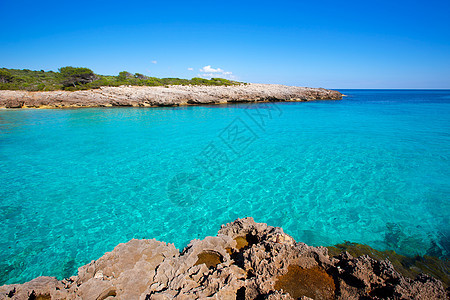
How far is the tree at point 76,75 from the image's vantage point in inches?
1330

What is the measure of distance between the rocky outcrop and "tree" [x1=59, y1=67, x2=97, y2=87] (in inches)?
1598

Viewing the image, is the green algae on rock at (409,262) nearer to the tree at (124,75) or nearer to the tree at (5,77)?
the tree at (124,75)

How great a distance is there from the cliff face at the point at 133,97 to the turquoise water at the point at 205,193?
57.6ft

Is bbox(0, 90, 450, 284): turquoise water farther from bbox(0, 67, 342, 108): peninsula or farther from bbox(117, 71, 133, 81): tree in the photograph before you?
bbox(117, 71, 133, 81): tree

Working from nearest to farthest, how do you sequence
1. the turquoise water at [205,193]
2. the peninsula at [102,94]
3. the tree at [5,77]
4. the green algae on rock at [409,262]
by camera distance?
the green algae on rock at [409,262], the turquoise water at [205,193], the peninsula at [102,94], the tree at [5,77]

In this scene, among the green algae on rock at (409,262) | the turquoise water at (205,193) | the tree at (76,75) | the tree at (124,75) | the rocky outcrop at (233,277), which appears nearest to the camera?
the rocky outcrop at (233,277)

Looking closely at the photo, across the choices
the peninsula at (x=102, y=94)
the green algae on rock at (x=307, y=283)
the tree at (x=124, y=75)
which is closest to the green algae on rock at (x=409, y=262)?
the green algae on rock at (x=307, y=283)

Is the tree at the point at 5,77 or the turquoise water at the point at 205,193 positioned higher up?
the tree at the point at 5,77

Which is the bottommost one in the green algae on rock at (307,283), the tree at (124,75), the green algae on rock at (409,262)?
the green algae on rock at (409,262)

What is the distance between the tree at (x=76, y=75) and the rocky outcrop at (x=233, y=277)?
40595 mm

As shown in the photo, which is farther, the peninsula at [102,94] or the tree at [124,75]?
the tree at [124,75]

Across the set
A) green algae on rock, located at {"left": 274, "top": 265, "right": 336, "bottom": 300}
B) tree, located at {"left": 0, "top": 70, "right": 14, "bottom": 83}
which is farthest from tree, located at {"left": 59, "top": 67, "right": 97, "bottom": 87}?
green algae on rock, located at {"left": 274, "top": 265, "right": 336, "bottom": 300}

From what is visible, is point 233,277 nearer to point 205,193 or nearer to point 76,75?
point 205,193

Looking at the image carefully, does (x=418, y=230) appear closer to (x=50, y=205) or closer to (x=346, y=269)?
(x=346, y=269)
